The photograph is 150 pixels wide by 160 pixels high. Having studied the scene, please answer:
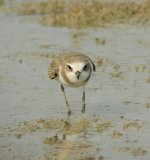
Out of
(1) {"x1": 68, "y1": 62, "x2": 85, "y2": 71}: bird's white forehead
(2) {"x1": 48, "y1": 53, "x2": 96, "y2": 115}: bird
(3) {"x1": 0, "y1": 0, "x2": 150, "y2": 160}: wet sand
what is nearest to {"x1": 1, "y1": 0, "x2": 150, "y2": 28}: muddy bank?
(3) {"x1": 0, "y1": 0, "x2": 150, "y2": 160}: wet sand

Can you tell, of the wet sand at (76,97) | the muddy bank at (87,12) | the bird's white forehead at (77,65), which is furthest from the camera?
the muddy bank at (87,12)

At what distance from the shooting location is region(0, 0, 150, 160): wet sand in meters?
10.3

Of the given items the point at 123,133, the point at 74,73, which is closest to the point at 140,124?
the point at 123,133

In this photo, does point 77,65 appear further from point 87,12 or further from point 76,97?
point 87,12

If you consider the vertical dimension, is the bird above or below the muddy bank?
below

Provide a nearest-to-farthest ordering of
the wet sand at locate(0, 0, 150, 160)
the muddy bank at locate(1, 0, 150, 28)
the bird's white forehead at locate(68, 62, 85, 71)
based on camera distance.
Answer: the wet sand at locate(0, 0, 150, 160), the bird's white forehead at locate(68, 62, 85, 71), the muddy bank at locate(1, 0, 150, 28)

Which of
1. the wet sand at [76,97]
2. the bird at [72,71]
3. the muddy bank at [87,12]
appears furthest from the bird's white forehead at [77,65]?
the muddy bank at [87,12]

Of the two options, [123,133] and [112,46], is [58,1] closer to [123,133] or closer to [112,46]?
[112,46]

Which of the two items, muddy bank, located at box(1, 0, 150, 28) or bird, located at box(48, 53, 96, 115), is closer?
bird, located at box(48, 53, 96, 115)

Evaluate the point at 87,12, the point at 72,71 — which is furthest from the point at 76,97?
the point at 87,12

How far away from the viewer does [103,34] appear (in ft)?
63.0

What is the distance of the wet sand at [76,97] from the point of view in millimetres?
10281

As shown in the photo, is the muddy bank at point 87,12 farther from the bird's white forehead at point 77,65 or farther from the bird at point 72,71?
the bird's white forehead at point 77,65

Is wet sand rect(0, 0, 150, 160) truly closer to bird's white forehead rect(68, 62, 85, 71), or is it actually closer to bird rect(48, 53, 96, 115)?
bird rect(48, 53, 96, 115)
